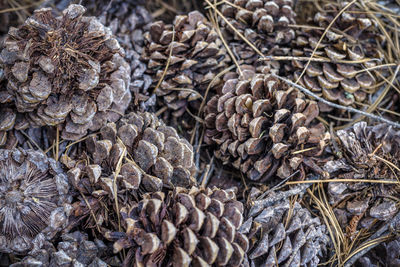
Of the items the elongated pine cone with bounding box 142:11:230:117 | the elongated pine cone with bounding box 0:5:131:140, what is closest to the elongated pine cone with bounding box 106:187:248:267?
the elongated pine cone with bounding box 0:5:131:140

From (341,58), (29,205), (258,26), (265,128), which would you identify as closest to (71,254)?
(29,205)

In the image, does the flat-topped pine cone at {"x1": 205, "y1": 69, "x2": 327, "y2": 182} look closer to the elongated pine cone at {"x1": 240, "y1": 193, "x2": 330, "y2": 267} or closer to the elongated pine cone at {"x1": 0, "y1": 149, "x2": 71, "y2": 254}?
the elongated pine cone at {"x1": 240, "y1": 193, "x2": 330, "y2": 267}

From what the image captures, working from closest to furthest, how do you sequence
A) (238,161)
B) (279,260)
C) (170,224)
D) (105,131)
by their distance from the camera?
1. (170,224)
2. (279,260)
3. (105,131)
4. (238,161)

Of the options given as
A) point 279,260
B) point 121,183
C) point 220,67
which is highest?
point 220,67

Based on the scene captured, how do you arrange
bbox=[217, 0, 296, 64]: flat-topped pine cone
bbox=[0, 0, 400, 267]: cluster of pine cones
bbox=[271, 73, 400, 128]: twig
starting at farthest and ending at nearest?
bbox=[217, 0, 296, 64]: flat-topped pine cone → bbox=[271, 73, 400, 128]: twig → bbox=[0, 0, 400, 267]: cluster of pine cones

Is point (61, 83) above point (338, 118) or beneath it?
above

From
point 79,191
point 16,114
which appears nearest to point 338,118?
point 79,191

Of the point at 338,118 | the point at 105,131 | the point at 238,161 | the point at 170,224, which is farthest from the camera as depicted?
the point at 338,118

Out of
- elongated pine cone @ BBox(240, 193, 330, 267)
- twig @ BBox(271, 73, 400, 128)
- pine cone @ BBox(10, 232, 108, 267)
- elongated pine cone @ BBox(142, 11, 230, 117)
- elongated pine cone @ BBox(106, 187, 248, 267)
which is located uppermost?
elongated pine cone @ BBox(142, 11, 230, 117)

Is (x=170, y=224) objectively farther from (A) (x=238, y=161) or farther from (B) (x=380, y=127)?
(B) (x=380, y=127)
